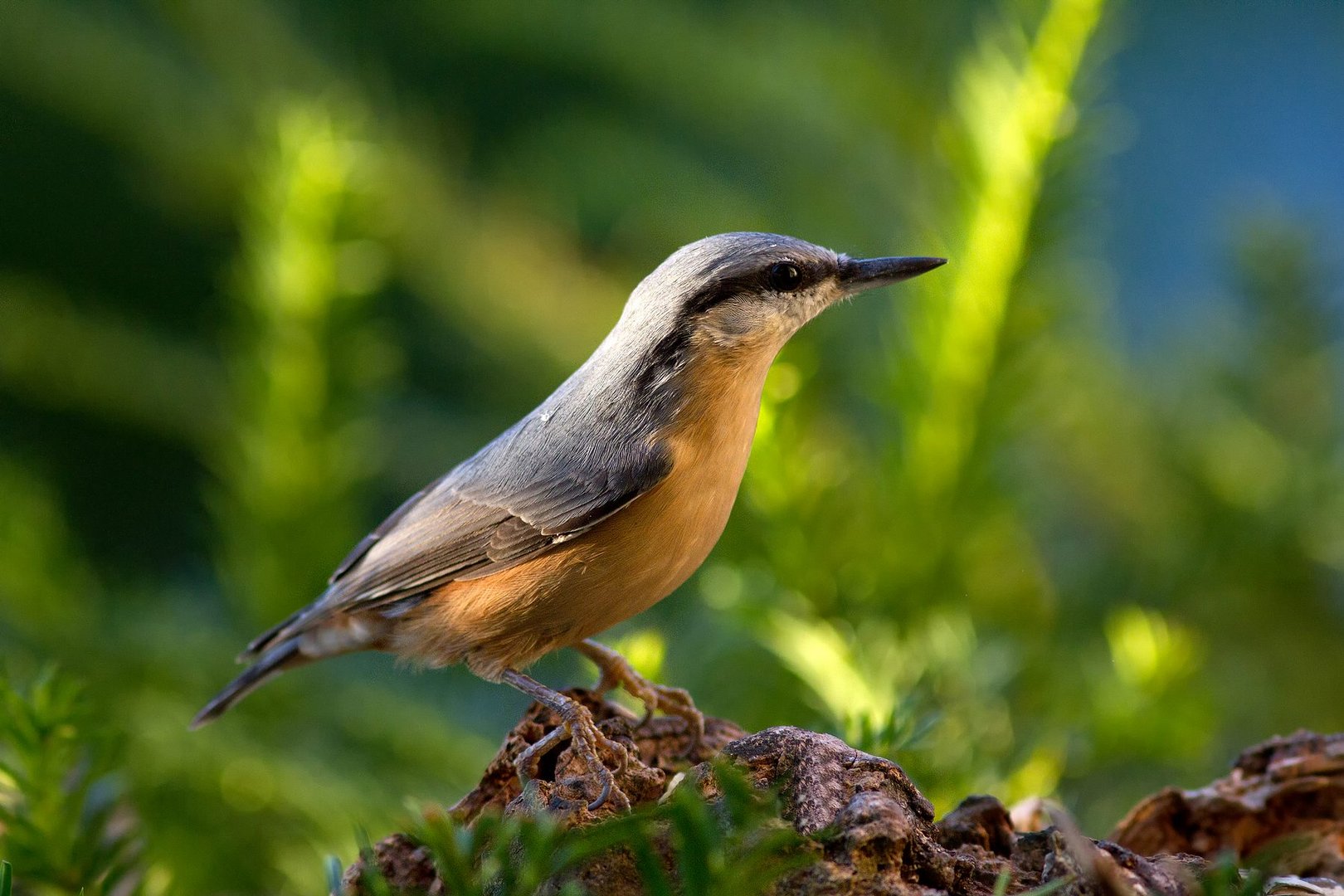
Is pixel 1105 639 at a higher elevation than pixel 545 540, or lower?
higher

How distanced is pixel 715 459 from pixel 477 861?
2.71ft

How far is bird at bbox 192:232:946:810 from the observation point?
1797 mm

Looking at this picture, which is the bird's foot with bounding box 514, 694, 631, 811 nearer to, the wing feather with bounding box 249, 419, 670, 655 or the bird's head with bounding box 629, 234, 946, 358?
the wing feather with bounding box 249, 419, 670, 655

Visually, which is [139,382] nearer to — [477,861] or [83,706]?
[83,706]

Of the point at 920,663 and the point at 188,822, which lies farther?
the point at 188,822

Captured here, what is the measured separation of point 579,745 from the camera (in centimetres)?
135

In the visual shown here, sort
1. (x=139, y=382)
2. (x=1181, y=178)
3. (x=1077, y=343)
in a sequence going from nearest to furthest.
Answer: (x=1077, y=343)
(x=139, y=382)
(x=1181, y=178)

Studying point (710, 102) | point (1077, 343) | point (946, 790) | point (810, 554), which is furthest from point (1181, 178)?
point (946, 790)

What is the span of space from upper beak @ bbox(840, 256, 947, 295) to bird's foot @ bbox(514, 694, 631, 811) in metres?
0.91

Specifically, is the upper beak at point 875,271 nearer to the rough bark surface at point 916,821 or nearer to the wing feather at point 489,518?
the wing feather at point 489,518

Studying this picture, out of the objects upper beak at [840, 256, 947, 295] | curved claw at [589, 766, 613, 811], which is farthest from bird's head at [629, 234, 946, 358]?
curved claw at [589, 766, 613, 811]

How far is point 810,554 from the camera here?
2145mm

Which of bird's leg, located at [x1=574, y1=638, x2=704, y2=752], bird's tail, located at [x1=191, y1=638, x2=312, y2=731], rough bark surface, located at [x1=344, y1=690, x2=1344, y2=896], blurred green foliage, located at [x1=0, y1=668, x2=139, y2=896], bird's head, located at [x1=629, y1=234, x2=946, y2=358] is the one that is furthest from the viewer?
bird's tail, located at [x1=191, y1=638, x2=312, y2=731]

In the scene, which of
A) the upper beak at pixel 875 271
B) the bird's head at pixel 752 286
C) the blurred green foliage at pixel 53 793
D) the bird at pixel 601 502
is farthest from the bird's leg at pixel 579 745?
the upper beak at pixel 875 271
